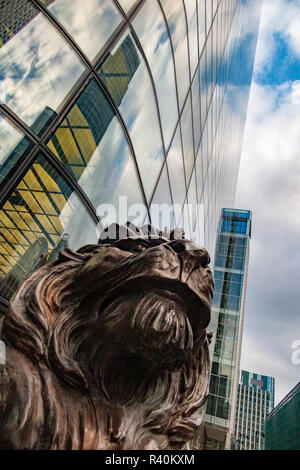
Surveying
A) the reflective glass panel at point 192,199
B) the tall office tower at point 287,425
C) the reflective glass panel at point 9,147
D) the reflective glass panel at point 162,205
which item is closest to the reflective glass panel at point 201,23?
the reflective glass panel at point 192,199

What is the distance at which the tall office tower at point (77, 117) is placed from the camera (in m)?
2.98

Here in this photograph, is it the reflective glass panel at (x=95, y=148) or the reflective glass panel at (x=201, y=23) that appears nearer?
the reflective glass panel at (x=95, y=148)

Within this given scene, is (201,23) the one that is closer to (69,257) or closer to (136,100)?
(136,100)

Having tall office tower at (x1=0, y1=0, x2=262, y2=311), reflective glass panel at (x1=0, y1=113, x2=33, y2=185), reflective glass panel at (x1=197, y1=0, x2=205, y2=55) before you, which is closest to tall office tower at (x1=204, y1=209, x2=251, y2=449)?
reflective glass panel at (x1=197, y1=0, x2=205, y2=55)

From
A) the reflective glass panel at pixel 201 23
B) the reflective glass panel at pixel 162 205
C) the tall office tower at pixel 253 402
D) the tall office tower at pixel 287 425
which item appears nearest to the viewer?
the reflective glass panel at pixel 162 205

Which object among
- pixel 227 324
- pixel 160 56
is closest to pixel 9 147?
pixel 160 56

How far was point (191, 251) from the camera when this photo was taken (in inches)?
67.5

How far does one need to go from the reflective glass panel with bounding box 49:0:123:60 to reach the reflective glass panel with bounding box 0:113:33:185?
62.1 inches

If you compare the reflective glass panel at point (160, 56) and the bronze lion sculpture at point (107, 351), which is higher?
the reflective glass panel at point (160, 56)

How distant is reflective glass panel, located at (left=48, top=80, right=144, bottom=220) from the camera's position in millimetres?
3580

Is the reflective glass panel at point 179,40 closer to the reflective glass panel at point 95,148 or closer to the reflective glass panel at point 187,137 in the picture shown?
the reflective glass panel at point 187,137

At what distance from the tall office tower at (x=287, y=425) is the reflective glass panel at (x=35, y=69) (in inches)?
1494

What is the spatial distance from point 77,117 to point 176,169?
12.3ft
